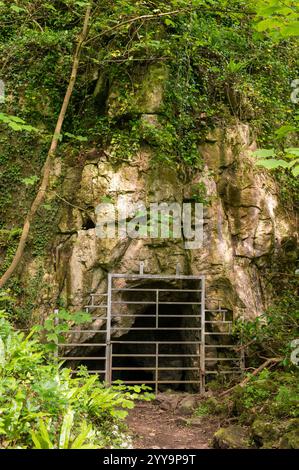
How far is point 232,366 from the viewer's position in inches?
324

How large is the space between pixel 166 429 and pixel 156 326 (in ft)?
5.70

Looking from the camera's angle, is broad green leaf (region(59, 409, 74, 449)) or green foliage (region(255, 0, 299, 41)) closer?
green foliage (region(255, 0, 299, 41))

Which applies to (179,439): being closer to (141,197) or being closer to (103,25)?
(141,197)

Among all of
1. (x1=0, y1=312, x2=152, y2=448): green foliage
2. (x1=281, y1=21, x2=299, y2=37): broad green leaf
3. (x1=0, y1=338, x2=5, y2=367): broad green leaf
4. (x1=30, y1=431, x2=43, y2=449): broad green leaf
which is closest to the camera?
(x1=281, y1=21, x2=299, y2=37): broad green leaf

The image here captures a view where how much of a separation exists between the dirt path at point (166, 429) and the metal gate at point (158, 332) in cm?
46

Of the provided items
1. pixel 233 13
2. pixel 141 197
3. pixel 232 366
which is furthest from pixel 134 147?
pixel 232 366

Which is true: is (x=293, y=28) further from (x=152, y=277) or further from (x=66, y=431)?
(x=152, y=277)

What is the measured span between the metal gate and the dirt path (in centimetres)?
46

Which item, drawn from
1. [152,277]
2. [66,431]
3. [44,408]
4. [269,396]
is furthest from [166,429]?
[66,431]

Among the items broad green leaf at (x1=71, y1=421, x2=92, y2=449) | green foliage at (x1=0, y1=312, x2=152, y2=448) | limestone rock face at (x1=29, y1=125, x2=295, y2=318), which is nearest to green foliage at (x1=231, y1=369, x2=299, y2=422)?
limestone rock face at (x1=29, y1=125, x2=295, y2=318)

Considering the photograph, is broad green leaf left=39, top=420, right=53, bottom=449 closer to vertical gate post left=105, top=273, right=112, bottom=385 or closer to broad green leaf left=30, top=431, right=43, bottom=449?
broad green leaf left=30, top=431, right=43, bottom=449

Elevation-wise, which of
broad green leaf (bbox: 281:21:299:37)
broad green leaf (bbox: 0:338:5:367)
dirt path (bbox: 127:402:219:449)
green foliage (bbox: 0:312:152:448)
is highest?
broad green leaf (bbox: 281:21:299:37)

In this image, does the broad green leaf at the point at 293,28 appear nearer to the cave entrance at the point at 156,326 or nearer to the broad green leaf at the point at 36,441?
the broad green leaf at the point at 36,441

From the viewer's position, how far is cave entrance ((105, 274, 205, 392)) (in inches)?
303
